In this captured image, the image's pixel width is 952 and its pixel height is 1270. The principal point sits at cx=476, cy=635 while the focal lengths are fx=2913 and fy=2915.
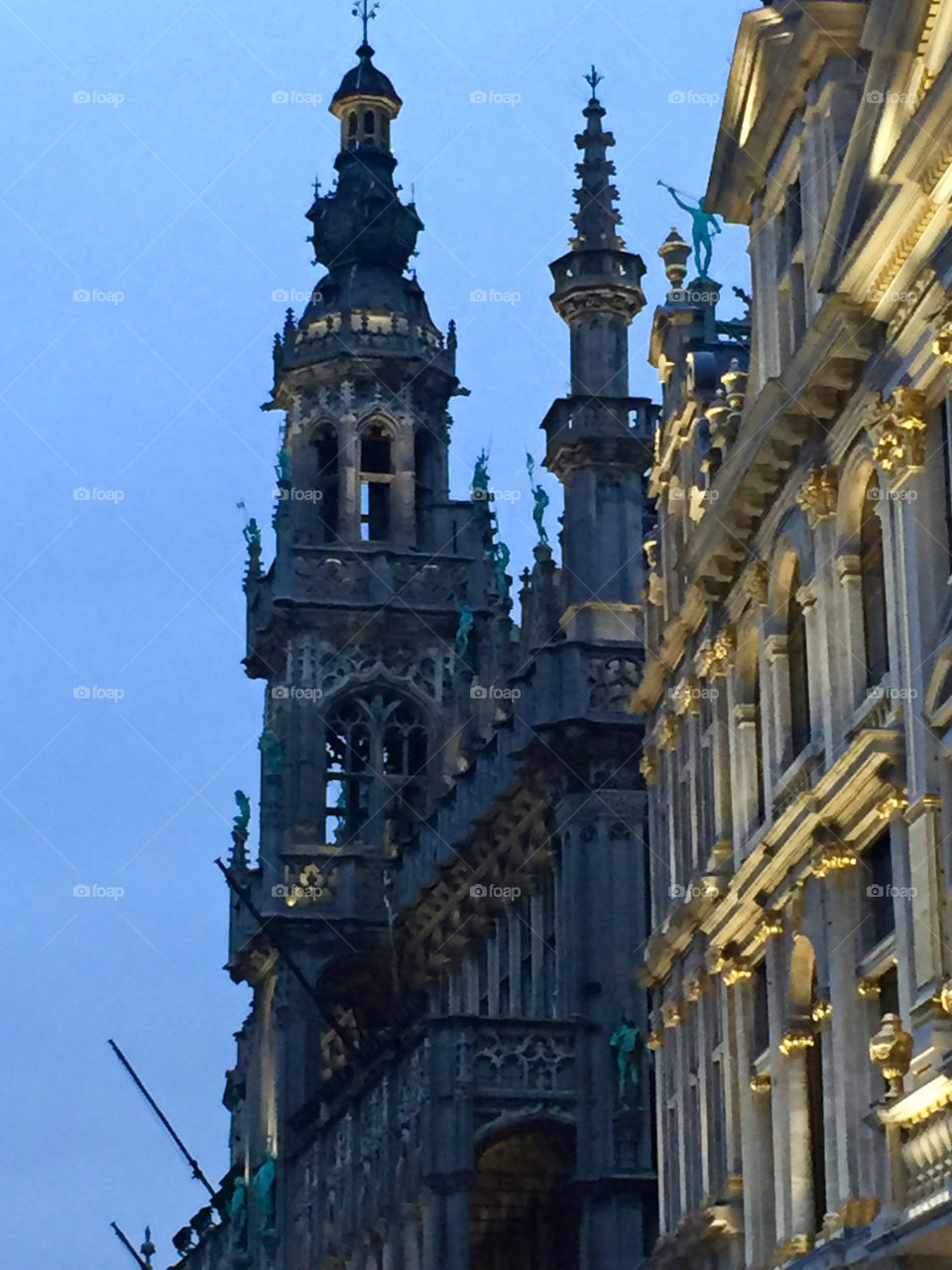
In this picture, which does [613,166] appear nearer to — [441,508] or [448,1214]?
[441,508]

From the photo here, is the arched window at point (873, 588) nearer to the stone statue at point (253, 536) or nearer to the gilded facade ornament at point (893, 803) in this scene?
the gilded facade ornament at point (893, 803)

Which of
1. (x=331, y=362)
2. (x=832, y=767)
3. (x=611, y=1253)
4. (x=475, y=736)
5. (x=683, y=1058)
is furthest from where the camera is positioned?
(x=331, y=362)

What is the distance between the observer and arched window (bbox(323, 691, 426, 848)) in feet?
223

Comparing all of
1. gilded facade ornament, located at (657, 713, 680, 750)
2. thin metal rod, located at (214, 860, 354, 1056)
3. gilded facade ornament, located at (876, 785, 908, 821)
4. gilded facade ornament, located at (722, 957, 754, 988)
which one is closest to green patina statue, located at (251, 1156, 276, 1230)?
thin metal rod, located at (214, 860, 354, 1056)

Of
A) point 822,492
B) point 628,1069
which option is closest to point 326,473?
point 628,1069

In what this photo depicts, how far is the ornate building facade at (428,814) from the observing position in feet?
171

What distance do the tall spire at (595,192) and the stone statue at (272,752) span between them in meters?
16.9

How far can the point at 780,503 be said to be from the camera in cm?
3781

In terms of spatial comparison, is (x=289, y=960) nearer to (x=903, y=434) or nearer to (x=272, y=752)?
(x=272, y=752)

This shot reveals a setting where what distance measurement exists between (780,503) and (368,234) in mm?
37943

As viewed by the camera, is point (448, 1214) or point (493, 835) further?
point (493, 835)

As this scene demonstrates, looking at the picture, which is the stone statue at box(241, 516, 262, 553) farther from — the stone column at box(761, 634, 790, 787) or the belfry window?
the stone column at box(761, 634, 790, 787)

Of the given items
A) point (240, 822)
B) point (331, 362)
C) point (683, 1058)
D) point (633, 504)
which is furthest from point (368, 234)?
point (683, 1058)

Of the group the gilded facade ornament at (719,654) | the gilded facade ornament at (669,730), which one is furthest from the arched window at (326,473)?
the gilded facade ornament at (719,654)
